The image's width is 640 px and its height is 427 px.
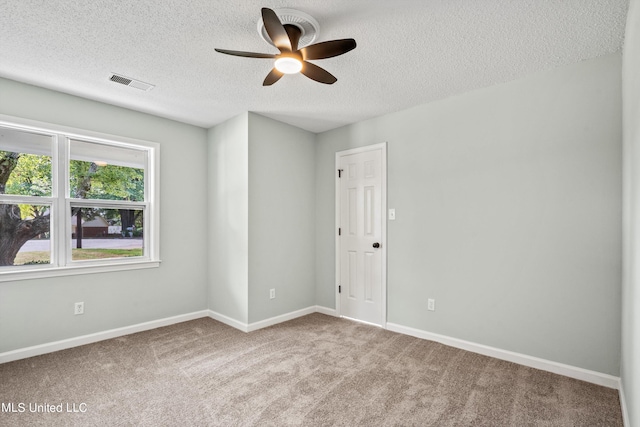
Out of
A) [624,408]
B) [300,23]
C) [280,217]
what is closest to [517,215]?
[624,408]

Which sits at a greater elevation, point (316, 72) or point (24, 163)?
point (316, 72)

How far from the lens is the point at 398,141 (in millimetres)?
3627

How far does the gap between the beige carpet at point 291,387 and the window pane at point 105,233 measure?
95 cm

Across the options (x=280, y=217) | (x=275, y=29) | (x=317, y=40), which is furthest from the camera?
(x=280, y=217)

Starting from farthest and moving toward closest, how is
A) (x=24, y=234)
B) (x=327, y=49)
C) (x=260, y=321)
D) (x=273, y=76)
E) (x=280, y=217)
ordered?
(x=280, y=217) < (x=260, y=321) < (x=24, y=234) < (x=273, y=76) < (x=327, y=49)

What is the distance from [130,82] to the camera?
2887 mm

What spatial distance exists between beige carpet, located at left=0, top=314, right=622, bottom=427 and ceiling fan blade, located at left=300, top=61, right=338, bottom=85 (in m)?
2.28

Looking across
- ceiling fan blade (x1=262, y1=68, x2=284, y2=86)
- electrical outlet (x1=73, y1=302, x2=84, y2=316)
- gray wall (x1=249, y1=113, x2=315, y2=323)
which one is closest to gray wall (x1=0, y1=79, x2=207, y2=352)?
electrical outlet (x1=73, y1=302, x2=84, y2=316)

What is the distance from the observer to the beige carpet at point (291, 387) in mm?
2029

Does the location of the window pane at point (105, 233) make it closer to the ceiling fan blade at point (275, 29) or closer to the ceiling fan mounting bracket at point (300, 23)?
the ceiling fan mounting bracket at point (300, 23)

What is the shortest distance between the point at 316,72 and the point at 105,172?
2.74 metres

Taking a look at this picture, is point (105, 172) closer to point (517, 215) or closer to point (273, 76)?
point (273, 76)

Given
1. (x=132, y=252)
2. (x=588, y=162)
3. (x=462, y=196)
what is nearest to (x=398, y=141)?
(x=462, y=196)

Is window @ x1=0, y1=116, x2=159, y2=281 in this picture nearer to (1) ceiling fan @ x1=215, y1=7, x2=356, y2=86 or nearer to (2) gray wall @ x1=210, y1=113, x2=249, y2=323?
(2) gray wall @ x1=210, y1=113, x2=249, y2=323
